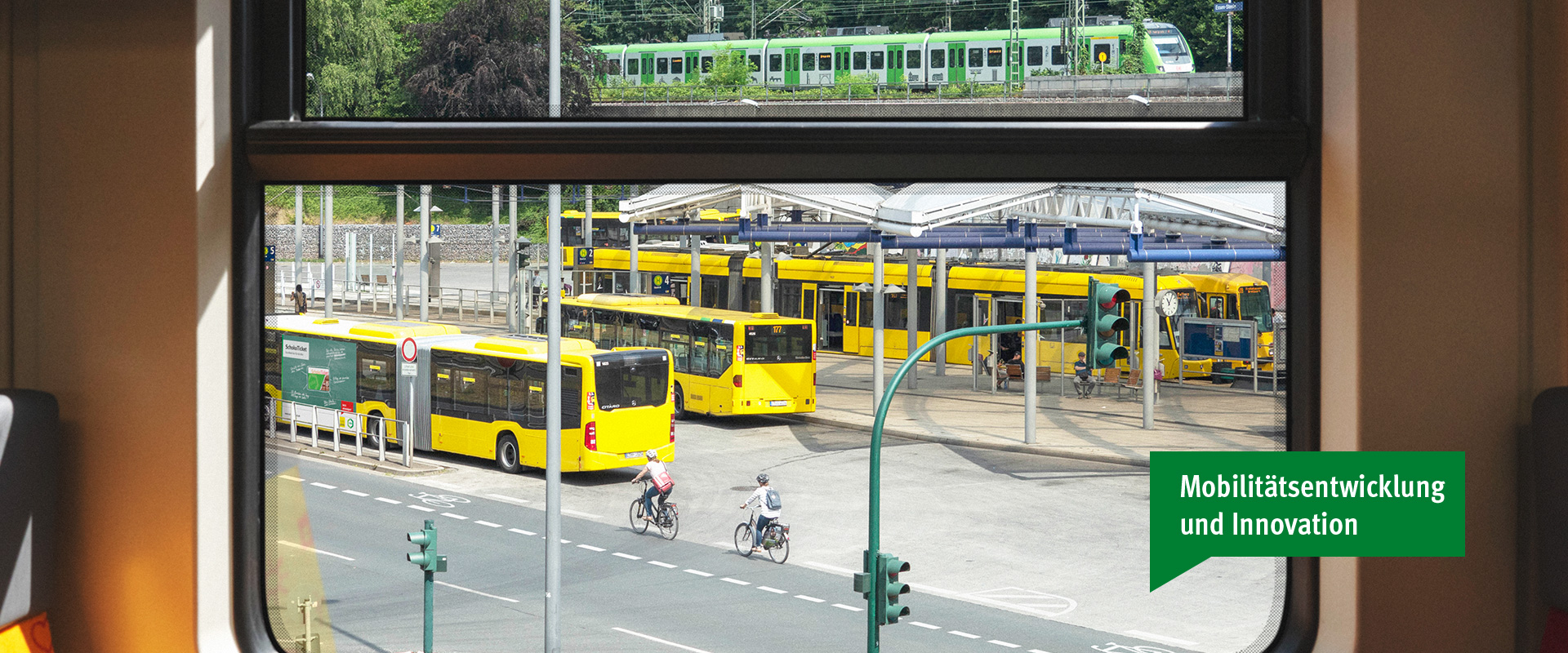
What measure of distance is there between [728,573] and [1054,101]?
6270 mm

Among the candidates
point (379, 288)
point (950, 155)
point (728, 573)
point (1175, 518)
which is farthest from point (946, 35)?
point (728, 573)

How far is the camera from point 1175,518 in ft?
6.04

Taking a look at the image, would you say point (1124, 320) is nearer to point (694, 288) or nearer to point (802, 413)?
point (802, 413)

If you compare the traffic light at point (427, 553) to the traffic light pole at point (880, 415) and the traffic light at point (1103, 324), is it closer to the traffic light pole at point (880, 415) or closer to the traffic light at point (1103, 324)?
the traffic light pole at point (880, 415)

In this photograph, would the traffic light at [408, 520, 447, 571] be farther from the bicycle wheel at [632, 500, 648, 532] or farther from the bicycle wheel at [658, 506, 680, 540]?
the bicycle wheel at [632, 500, 648, 532]

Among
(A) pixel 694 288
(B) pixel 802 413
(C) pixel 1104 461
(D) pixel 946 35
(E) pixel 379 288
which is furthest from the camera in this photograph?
(A) pixel 694 288

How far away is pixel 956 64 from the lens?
1.77m

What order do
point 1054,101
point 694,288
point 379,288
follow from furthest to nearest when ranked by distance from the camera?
point 694,288 → point 379,288 → point 1054,101

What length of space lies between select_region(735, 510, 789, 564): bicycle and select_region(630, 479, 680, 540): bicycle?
44cm

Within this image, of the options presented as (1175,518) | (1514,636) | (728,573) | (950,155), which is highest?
(950,155)

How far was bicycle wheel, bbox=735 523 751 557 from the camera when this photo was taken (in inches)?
317

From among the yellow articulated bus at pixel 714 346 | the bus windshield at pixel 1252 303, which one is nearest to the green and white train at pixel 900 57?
the yellow articulated bus at pixel 714 346

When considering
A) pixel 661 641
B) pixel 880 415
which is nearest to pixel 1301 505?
pixel 880 415

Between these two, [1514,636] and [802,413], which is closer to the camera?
[1514,636]
